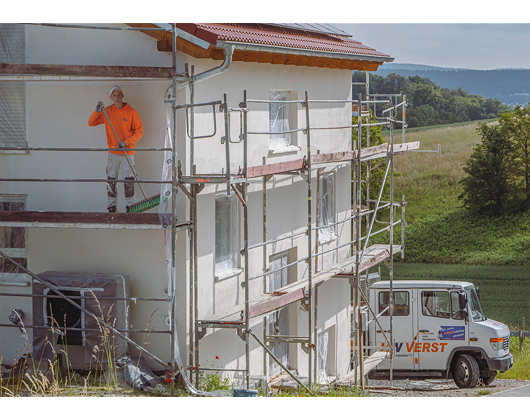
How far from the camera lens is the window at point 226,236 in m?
11.1

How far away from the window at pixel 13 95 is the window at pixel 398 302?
9282 millimetres

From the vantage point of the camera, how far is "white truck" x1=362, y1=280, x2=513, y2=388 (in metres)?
15.8

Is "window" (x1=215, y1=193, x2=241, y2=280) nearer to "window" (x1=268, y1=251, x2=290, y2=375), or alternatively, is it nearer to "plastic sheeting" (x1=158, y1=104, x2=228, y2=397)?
"plastic sheeting" (x1=158, y1=104, x2=228, y2=397)

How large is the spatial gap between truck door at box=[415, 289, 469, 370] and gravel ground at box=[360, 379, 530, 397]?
0.54m

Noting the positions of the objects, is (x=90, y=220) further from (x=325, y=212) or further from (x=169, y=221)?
(x=325, y=212)

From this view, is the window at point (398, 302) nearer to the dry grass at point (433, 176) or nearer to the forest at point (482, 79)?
the dry grass at point (433, 176)

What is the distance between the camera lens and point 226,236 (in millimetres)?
11297

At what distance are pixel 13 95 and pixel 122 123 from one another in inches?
81.9

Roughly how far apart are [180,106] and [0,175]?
11.0 ft

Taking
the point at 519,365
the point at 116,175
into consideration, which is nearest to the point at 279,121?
the point at 116,175

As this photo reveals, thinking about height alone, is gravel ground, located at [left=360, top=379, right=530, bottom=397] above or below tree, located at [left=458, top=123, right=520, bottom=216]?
below

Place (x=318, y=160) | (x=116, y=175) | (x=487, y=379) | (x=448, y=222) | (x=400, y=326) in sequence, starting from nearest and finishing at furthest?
(x=116, y=175) < (x=318, y=160) < (x=400, y=326) < (x=487, y=379) < (x=448, y=222)

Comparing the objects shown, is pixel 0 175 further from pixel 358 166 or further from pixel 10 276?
pixel 358 166

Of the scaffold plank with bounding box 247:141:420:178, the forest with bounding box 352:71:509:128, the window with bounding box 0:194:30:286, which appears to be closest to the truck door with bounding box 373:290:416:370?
the scaffold plank with bounding box 247:141:420:178
